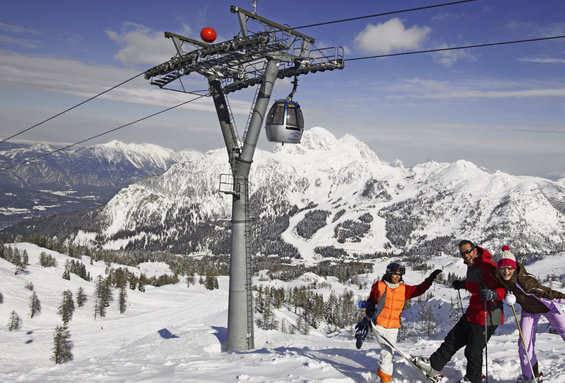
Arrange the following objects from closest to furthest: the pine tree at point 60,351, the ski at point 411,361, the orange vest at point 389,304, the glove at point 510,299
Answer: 1. the glove at point 510,299
2. the ski at point 411,361
3. the orange vest at point 389,304
4. the pine tree at point 60,351

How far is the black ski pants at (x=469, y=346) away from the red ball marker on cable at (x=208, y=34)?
52.5 feet

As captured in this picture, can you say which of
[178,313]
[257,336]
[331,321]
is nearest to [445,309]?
[331,321]

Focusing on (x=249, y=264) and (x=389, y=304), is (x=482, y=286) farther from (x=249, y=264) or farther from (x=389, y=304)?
(x=249, y=264)

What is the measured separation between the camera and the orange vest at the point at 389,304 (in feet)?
34.4

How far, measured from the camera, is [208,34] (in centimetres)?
1878

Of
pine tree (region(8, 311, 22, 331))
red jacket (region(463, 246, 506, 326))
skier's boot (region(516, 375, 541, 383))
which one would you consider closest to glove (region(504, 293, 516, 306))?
red jacket (region(463, 246, 506, 326))

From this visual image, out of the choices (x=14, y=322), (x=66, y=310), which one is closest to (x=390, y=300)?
(x=66, y=310)

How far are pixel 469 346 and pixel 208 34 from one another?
16699 millimetres

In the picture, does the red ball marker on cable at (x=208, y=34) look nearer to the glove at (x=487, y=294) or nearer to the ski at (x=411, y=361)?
the ski at (x=411, y=361)

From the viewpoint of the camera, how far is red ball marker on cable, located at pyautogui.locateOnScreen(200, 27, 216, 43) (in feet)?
61.7

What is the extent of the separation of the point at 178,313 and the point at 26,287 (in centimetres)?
5708

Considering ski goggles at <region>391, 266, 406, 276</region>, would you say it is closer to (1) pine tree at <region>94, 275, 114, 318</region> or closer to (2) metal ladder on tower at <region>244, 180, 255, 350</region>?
(2) metal ladder on tower at <region>244, 180, 255, 350</region>

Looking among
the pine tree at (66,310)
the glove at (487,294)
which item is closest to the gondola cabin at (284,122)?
the glove at (487,294)

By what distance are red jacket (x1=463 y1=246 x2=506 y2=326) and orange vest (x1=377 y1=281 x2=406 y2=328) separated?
1.66 metres
